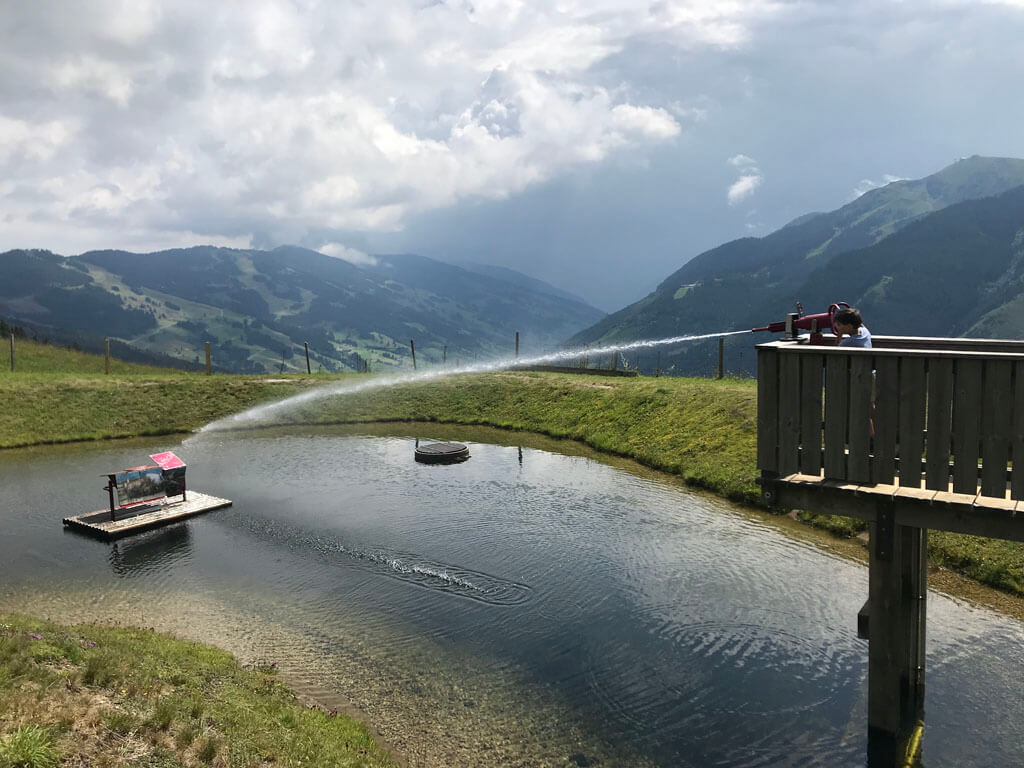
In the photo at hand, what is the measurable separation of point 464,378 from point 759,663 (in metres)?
44.1

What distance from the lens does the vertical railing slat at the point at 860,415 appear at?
11.1 metres

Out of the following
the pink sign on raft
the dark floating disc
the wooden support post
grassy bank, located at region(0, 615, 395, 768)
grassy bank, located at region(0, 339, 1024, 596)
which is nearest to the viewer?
grassy bank, located at region(0, 615, 395, 768)

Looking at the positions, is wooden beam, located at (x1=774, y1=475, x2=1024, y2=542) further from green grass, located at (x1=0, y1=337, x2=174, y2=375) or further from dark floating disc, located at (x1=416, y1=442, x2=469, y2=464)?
green grass, located at (x1=0, y1=337, x2=174, y2=375)

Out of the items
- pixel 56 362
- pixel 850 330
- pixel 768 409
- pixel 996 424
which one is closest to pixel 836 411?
Answer: pixel 768 409

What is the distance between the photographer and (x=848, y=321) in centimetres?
1314

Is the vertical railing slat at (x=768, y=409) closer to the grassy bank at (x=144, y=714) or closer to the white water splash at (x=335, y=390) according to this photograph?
the grassy bank at (x=144, y=714)

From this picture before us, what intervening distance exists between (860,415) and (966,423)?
1.41 metres

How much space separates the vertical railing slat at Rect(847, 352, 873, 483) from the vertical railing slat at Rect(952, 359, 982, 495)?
1159mm

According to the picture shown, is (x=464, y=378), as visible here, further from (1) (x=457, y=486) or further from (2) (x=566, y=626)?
(2) (x=566, y=626)

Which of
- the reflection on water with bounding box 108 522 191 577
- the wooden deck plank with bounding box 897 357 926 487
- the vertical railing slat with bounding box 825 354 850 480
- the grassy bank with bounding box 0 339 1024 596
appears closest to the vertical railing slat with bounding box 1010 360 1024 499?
the wooden deck plank with bounding box 897 357 926 487

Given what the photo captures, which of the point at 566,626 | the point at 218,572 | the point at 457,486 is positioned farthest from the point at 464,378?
the point at 566,626

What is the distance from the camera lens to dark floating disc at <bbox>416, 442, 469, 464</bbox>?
34375 millimetres

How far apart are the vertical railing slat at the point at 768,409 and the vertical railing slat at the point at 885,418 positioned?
148 centimetres

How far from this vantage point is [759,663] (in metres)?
14.5
